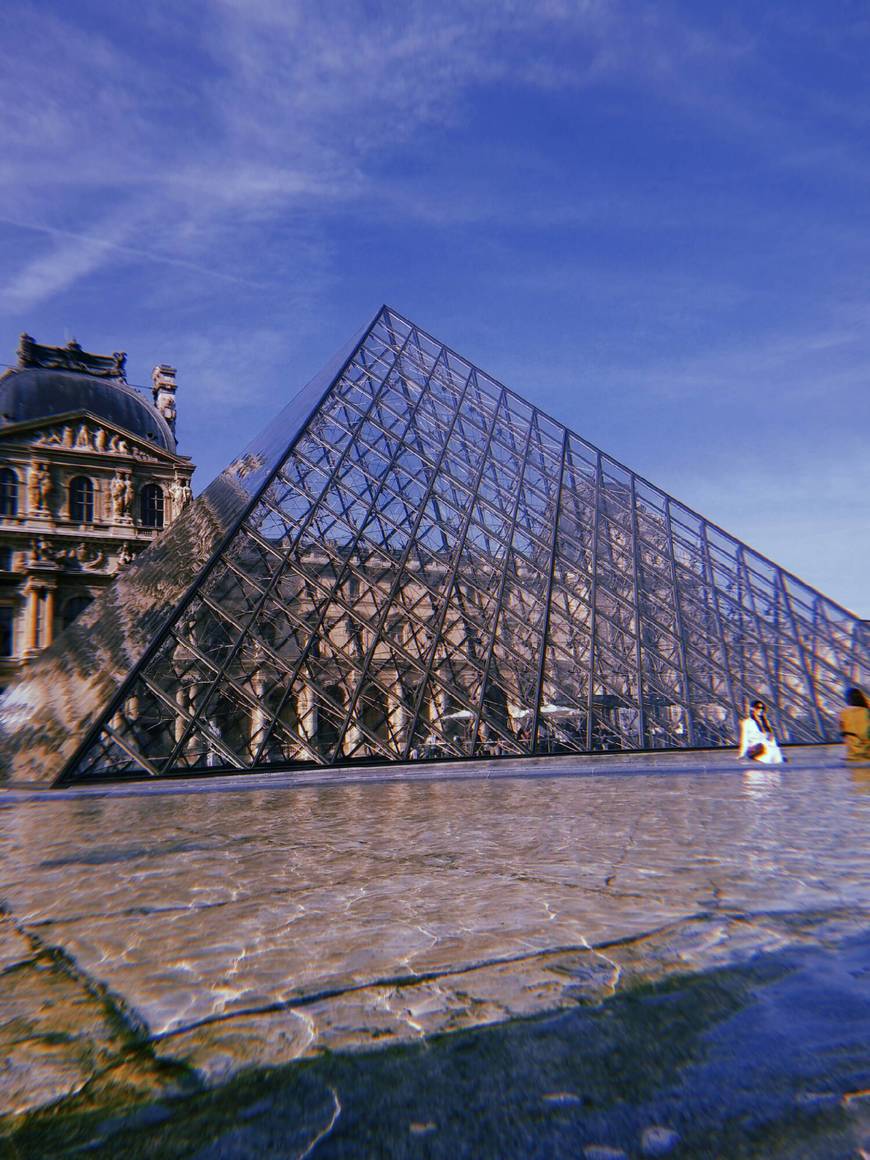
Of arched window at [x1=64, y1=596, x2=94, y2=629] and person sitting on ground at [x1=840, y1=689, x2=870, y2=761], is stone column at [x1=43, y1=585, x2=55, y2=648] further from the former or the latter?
person sitting on ground at [x1=840, y1=689, x2=870, y2=761]

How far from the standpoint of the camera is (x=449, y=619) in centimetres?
1397

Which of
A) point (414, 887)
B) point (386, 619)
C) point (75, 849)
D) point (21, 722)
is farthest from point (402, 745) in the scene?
point (414, 887)

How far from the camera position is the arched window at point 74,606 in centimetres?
3415

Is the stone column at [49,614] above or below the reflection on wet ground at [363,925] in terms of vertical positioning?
above

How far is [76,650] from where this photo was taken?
531 inches

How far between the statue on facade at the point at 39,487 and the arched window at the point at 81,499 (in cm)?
107

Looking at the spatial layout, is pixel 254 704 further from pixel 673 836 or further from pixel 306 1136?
pixel 306 1136

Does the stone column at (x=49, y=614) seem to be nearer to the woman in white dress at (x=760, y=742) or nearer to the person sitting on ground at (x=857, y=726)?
the woman in white dress at (x=760, y=742)

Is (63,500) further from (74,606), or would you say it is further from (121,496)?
(74,606)

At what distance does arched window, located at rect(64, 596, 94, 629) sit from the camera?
34.2 meters

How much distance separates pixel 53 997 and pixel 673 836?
3134 mm

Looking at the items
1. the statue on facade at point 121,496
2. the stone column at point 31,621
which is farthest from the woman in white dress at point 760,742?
the statue on facade at point 121,496

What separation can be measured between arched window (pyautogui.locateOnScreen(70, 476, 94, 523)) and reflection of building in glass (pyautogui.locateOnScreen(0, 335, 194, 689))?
4 centimetres

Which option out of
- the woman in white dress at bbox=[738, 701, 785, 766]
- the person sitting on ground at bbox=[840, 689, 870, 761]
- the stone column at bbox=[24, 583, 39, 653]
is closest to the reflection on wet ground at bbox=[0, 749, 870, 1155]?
the person sitting on ground at bbox=[840, 689, 870, 761]
